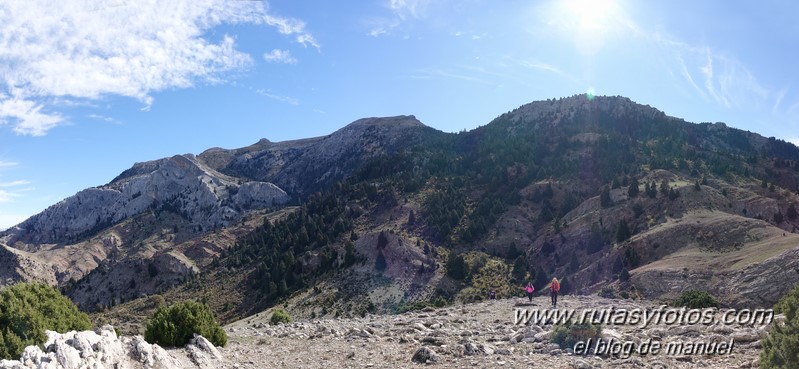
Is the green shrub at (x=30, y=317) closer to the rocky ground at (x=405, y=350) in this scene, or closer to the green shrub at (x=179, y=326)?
the rocky ground at (x=405, y=350)

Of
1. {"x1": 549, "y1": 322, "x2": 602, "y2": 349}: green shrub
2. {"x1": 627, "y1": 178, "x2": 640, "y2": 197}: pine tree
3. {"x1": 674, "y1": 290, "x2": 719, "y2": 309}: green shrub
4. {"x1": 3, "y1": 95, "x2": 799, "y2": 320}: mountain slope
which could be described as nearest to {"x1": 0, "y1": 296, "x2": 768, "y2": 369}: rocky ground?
{"x1": 549, "y1": 322, "x2": 602, "y2": 349}: green shrub

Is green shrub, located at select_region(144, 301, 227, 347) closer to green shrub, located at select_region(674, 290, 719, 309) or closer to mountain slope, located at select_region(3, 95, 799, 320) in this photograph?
green shrub, located at select_region(674, 290, 719, 309)

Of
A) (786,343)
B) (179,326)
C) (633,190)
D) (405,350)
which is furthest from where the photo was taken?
(633,190)

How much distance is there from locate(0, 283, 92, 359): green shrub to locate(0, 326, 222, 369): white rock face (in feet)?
8.64

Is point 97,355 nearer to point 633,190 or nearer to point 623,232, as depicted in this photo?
point 623,232

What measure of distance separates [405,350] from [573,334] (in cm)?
735

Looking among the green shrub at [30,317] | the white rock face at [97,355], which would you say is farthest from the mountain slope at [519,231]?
the white rock face at [97,355]

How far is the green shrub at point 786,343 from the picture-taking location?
1209cm

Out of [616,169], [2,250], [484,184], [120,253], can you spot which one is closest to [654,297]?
[616,169]

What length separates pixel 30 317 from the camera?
17625 millimetres

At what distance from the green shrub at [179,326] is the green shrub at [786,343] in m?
20.7

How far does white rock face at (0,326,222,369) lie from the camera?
509 inches

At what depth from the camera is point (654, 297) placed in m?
44.1

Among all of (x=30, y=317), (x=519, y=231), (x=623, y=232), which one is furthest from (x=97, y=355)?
(x=519, y=231)
